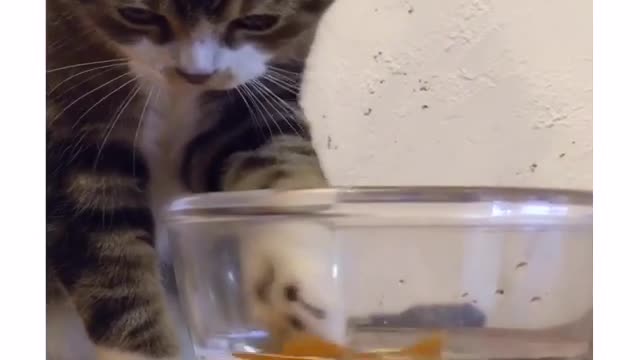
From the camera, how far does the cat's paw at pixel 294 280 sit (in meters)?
0.45

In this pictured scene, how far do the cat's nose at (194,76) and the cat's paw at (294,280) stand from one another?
155mm

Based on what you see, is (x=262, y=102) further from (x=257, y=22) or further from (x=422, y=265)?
(x=422, y=265)

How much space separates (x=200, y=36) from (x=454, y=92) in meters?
0.18

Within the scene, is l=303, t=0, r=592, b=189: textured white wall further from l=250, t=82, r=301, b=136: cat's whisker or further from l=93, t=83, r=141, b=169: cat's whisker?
l=93, t=83, r=141, b=169: cat's whisker

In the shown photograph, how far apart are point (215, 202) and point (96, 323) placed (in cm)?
16

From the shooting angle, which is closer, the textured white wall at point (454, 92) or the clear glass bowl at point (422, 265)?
the clear glass bowl at point (422, 265)

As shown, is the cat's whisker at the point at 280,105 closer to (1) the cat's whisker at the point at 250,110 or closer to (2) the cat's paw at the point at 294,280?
(1) the cat's whisker at the point at 250,110

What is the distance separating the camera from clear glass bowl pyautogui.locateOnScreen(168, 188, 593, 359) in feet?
1.46

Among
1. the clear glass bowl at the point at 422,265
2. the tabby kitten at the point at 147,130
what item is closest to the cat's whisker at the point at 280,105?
the tabby kitten at the point at 147,130

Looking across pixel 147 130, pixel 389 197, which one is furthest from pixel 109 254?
pixel 389 197

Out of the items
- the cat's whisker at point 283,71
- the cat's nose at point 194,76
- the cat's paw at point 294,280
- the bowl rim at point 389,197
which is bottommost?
the cat's paw at point 294,280

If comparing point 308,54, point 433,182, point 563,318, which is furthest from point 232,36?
point 563,318

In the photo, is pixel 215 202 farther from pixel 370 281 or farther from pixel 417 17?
pixel 417 17
